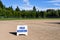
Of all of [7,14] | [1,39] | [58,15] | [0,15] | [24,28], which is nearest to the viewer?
[1,39]

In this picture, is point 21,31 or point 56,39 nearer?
point 56,39

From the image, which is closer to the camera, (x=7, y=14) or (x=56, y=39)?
(x=56, y=39)

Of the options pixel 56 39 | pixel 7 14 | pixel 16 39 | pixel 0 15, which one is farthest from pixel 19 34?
pixel 7 14

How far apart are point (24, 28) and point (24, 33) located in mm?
418

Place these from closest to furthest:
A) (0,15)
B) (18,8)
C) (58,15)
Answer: (0,15), (58,15), (18,8)

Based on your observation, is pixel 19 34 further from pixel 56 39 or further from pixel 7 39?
pixel 56 39

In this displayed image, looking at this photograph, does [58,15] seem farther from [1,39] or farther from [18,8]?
[1,39]

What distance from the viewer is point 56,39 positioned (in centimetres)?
1235

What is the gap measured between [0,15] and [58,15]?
32.3 m

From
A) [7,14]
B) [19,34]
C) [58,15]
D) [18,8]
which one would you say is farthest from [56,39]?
[18,8]

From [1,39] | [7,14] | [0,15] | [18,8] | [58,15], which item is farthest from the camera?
[18,8]

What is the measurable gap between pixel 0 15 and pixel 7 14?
6.24m

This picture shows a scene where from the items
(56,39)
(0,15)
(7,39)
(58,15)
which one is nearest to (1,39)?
(7,39)

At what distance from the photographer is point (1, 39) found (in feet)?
40.5
